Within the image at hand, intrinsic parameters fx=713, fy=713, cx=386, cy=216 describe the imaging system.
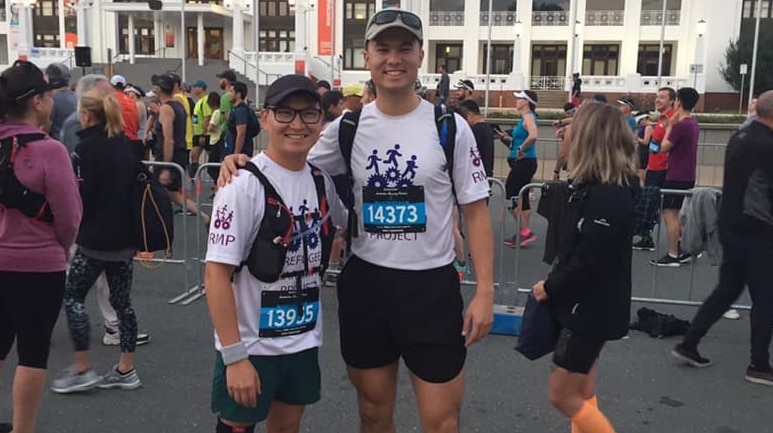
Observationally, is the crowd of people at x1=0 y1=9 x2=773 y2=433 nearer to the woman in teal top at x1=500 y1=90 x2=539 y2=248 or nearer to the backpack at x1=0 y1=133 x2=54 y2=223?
the backpack at x1=0 y1=133 x2=54 y2=223

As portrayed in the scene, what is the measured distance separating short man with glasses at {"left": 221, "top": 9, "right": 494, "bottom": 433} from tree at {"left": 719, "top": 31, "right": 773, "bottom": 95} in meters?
44.7

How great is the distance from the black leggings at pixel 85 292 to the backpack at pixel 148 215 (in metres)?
0.19

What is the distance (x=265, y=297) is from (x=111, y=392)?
8.15 feet

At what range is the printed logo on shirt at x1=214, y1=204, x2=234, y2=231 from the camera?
243 centimetres

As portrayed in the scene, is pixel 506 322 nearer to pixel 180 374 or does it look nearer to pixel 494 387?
pixel 494 387

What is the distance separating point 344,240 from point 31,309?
1526 millimetres

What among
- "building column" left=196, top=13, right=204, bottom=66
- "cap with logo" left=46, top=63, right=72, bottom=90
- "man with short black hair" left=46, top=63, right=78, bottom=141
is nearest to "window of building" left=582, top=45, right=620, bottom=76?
"building column" left=196, top=13, right=204, bottom=66

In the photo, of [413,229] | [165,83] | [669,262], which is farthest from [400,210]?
[165,83]

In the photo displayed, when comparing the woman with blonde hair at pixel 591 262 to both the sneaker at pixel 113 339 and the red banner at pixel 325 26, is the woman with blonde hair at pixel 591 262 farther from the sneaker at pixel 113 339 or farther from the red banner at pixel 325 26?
the red banner at pixel 325 26

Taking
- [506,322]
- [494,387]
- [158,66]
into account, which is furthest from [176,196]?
[158,66]

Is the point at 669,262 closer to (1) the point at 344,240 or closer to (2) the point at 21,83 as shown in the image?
(1) the point at 344,240

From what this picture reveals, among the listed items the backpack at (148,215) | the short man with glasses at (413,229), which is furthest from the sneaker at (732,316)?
the backpack at (148,215)

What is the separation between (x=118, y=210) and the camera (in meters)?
4.38

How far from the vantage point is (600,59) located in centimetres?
5262
